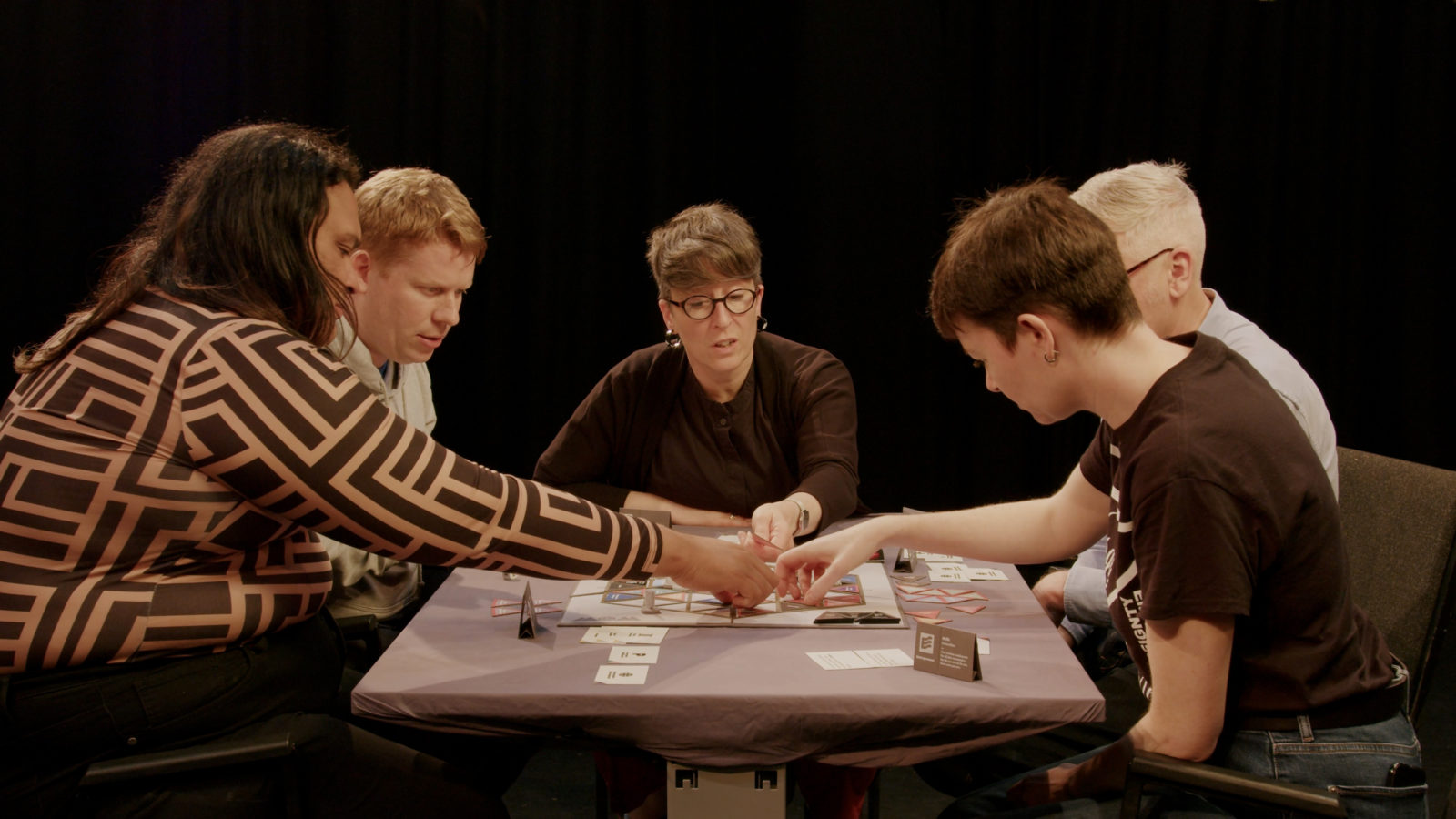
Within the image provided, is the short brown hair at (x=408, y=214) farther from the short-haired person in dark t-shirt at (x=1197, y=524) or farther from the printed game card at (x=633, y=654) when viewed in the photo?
the short-haired person in dark t-shirt at (x=1197, y=524)

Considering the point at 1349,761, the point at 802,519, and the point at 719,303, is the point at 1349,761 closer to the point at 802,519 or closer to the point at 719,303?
the point at 802,519

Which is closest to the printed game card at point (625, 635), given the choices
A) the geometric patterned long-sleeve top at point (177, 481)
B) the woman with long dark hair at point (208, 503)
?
the woman with long dark hair at point (208, 503)

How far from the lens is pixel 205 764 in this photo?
1308 mm

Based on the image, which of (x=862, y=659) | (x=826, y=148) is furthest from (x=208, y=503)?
(x=826, y=148)

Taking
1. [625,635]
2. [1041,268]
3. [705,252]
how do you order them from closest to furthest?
[1041,268], [625,635], [705,252]

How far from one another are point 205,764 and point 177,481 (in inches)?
13.9

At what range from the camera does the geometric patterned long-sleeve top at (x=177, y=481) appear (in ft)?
4.25

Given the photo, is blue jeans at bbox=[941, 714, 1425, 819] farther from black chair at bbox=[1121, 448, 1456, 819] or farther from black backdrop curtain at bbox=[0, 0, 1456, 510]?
black backdrop curtain at bbox=[0, 0, 1456, 510]

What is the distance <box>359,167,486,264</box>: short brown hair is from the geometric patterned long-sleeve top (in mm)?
881

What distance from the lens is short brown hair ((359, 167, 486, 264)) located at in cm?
226

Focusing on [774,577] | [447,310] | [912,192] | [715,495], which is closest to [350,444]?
[774,577]

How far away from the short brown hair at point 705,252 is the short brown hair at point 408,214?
0.46 meters

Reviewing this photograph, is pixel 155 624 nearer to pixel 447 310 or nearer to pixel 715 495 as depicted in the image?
pixel 447 310

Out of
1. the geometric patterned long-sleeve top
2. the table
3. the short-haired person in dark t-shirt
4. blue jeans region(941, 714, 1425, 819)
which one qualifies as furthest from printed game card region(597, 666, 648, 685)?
blue jeans region(941, 714, 1425, 819)
